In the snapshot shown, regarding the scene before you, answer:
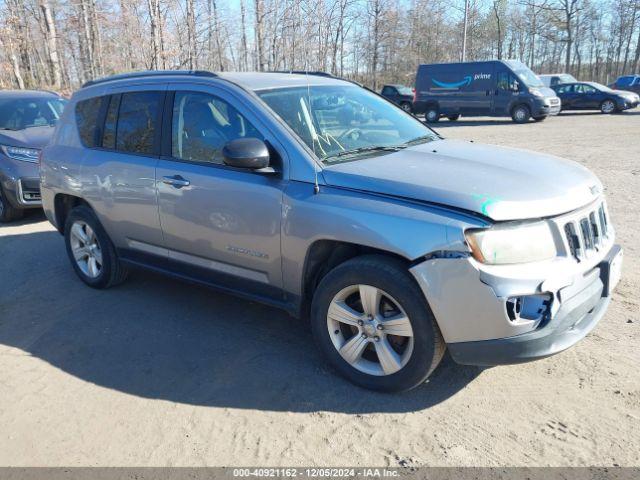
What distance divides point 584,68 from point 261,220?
6674 cm

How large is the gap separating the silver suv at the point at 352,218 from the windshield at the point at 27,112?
4.78 metres

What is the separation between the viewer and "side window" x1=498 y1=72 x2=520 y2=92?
21.7 metres

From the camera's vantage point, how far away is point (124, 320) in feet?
14.5

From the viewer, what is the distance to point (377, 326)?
3.12 meters

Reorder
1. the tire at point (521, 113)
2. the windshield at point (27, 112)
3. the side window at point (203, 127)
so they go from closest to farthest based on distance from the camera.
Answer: the side window at point (203, 127), the windshield at point (27, 112), the tire at point (521, 113)

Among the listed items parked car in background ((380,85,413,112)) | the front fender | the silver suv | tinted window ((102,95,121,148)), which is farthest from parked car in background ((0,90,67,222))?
parked car in background ((380,85,413,112))

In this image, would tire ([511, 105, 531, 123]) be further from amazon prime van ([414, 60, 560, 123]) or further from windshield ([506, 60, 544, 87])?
windshield ([506, 60, 544, 87])

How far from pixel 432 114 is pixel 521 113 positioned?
422 cm

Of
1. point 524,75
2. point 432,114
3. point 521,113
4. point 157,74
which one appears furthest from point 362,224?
point 432,114

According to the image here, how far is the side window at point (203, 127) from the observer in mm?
→ 3732

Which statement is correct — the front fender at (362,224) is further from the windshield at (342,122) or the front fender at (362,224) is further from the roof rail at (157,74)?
the roof rail at (157,74)

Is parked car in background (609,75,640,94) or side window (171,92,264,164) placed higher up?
parked car in background (609,75,640,94)

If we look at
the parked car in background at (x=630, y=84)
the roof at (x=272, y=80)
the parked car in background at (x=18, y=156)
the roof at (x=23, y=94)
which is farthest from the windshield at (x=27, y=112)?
the parked car in background at (x=630, y=84)

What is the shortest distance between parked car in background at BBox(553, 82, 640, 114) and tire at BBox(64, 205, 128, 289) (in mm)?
26008
